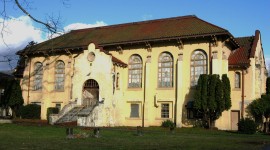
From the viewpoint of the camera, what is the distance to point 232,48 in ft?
117

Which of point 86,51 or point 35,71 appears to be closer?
point 86,51

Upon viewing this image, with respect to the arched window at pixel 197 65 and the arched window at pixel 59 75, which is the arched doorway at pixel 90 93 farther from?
the arched window at pixel 197 65

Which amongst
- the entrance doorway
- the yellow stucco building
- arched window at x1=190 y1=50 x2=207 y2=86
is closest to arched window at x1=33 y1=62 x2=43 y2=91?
the yellow stucco building

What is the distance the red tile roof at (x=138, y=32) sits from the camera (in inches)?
1298

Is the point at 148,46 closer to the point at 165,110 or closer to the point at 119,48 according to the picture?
the point at 119,48

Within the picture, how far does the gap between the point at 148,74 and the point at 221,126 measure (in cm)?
803

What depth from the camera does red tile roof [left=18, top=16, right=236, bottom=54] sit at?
3297 cm

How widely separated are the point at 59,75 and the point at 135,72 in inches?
364

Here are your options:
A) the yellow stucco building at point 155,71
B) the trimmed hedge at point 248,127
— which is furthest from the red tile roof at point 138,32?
the trimmed hedge at point 248,127

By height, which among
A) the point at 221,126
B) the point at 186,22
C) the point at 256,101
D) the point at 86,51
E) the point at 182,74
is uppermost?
the point at 186,22

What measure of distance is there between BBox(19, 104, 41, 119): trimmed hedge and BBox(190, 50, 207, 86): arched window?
668 inches

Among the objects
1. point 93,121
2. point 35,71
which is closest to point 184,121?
point 93,121

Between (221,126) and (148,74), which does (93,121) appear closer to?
(148,74)

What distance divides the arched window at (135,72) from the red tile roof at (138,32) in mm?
1963
